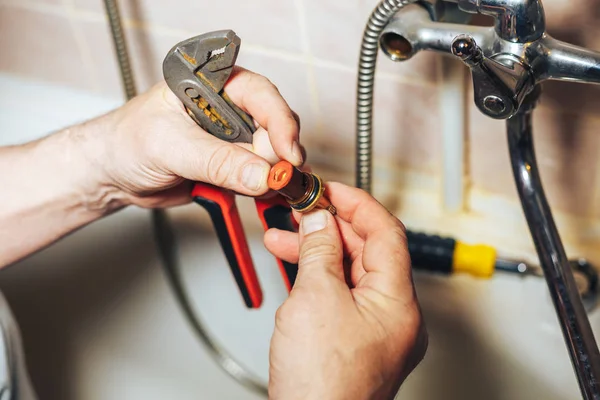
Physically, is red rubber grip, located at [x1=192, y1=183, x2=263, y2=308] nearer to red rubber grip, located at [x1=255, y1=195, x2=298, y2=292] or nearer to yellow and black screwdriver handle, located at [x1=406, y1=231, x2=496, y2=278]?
red rubber grip, located at [x1=255, y1=195, x2=298, y2=292]

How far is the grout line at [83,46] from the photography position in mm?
745

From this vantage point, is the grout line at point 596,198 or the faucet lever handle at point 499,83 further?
the grout line at point 596,198

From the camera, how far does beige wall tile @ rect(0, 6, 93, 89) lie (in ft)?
2.55

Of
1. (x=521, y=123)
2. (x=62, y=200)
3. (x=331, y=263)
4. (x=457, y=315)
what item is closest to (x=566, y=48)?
(x=521, y=123)

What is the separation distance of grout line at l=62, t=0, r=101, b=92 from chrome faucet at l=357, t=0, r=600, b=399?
393 millimetres

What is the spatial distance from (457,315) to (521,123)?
22 centimetres

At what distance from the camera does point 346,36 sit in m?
0.60

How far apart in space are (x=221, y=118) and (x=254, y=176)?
71 mm

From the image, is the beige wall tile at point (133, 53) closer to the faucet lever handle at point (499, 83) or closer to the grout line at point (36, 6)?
the grout line at point (36, 6)

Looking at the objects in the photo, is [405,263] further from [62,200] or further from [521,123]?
[62,200]

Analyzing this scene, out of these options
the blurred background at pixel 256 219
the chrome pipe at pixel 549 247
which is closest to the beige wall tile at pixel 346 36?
the blurred background at pixel 256 219

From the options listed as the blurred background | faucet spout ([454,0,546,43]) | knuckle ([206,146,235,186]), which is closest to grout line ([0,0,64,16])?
the blurred background

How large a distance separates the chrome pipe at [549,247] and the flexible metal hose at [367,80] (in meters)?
0.10

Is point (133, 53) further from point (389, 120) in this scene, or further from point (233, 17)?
point (389, 120)
